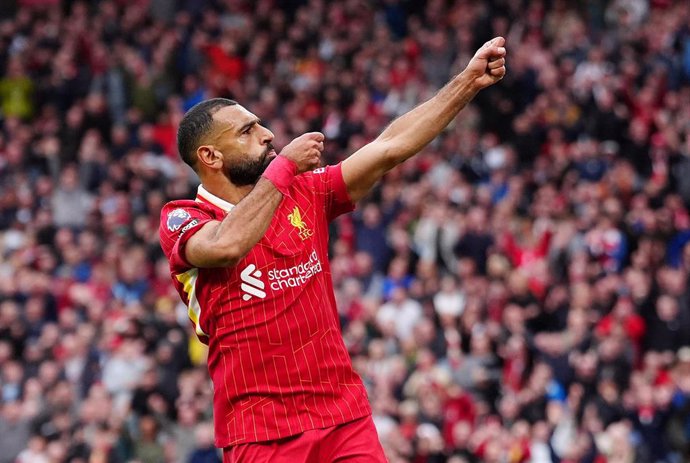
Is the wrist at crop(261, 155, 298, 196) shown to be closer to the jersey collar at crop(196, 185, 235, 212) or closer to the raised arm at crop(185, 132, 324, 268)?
the raised arm at crop(185, 132, 324, 268)

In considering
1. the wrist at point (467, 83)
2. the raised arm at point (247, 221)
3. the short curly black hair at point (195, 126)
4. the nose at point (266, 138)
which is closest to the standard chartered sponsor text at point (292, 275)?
the raised arm at point (247, 221)

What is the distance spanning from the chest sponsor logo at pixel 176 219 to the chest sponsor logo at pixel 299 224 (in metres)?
0.46

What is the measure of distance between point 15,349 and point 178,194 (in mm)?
3208

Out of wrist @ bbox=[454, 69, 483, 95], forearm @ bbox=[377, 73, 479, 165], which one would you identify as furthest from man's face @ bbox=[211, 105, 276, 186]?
wrist @ bbox=[454, 69, 483, 95]

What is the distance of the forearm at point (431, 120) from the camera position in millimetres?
6250

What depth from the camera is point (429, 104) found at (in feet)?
20.7

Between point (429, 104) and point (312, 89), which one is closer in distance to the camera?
point (429, 104)

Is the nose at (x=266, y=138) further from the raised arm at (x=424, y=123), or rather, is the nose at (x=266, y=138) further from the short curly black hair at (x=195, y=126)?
the raised arm at (x=424, y=123)

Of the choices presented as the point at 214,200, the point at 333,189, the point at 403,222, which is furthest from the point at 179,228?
the point at 403,222

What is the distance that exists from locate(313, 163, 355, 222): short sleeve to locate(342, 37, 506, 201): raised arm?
3 centimetres

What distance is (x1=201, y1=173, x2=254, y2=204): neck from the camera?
6230mm

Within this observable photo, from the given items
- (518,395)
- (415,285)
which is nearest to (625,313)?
(518,395)

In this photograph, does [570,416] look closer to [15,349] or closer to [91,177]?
[15,349]

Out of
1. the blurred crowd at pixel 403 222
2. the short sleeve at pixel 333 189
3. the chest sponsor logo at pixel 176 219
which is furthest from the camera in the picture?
the blurred crowd at pixel 403 222
